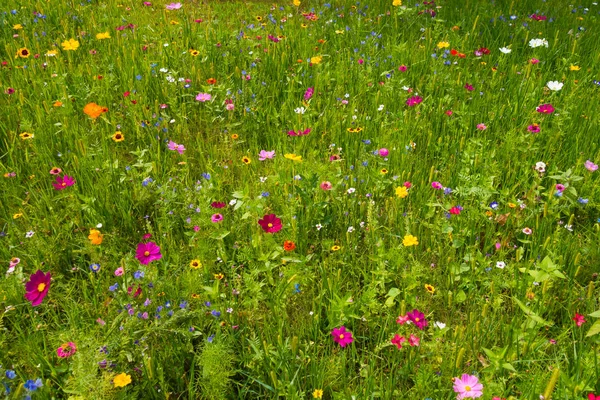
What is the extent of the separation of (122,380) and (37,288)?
0.50m

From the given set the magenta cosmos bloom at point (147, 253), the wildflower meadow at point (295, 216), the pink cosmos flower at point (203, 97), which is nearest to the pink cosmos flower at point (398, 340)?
the wildflower meadow at point (295, 216)

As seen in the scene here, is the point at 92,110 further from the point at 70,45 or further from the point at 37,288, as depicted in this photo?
the point at 37,288

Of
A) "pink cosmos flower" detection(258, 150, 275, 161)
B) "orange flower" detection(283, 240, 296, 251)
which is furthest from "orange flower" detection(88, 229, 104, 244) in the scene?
"pink cosmos flower" detection(258, 150, 275, 161)

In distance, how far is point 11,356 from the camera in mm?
1686

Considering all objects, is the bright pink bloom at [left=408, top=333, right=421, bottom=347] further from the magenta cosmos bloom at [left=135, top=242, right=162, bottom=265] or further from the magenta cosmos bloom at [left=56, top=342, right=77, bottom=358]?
the magenta cosmos bloom at [left=56, top=342, right=77, bottom=358]

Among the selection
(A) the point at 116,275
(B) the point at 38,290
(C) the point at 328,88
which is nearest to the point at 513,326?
(A) the point at 116,275

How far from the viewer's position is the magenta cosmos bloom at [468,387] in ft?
4.78

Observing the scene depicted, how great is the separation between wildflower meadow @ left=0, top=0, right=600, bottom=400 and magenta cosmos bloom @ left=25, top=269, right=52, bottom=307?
0.5 inches

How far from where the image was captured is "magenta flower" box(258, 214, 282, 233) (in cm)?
203

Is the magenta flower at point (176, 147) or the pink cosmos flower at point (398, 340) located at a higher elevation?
the magenta flower at point (176, 147)

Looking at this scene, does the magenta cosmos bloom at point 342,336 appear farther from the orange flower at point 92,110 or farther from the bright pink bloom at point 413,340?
the orange flower at point 92,110

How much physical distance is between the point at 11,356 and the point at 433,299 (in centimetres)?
161

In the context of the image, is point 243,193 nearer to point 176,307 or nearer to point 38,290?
point 176,307

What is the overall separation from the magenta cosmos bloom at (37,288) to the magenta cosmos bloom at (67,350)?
18 cm
